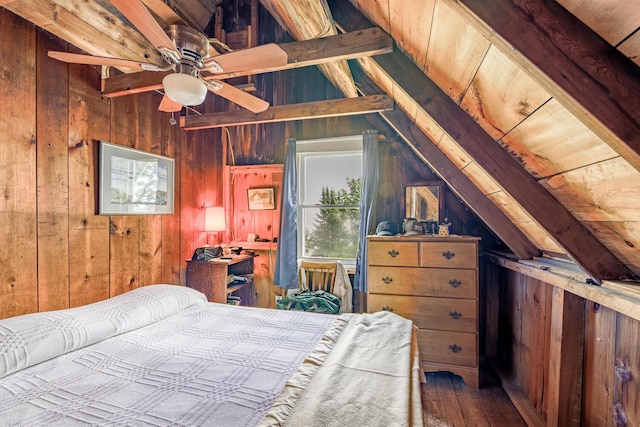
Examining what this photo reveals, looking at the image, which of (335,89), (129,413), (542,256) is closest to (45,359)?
(129,413)

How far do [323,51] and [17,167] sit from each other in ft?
6.32

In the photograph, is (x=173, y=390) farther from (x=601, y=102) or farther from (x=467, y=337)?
(x=467, y=337)

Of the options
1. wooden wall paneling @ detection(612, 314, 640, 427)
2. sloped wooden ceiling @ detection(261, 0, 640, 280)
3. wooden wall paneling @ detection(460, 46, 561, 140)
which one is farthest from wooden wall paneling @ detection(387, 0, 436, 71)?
wooden wall paneling @ detection(612, 314, 640, 427)

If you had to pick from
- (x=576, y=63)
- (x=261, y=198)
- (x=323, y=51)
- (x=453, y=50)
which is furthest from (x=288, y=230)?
(x=576, y=63)

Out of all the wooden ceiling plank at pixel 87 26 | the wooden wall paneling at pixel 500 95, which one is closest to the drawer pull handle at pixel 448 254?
the wooden wall paneling at pixel 500 95

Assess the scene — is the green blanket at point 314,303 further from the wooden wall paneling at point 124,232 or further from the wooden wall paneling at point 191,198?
the wooden wall paneling at point 124,232

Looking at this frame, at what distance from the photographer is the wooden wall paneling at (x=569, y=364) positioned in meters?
1.62

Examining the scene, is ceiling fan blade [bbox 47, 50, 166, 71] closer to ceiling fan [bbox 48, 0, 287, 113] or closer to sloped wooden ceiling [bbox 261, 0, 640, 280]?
ceiling fan [bbox 48, 0, 287, 113]

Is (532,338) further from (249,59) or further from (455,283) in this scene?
(249,59)

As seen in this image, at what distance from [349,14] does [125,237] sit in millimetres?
2378

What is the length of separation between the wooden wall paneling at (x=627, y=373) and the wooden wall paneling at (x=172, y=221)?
10.7ft

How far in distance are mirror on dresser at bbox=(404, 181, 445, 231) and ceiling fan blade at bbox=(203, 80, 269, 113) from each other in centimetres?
177

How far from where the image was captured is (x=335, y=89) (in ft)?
11.4

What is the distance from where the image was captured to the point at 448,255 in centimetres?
247
